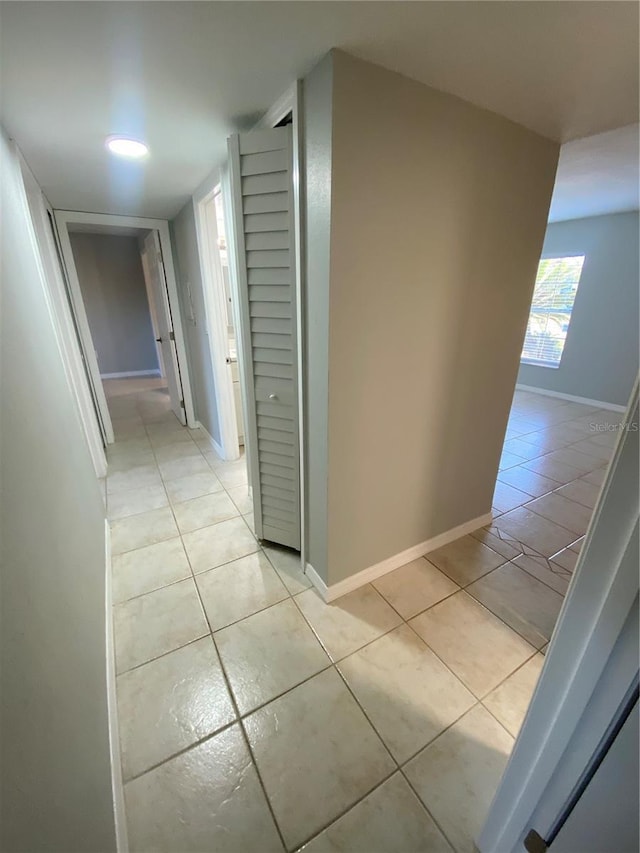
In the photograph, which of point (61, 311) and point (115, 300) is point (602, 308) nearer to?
point (61, 311)

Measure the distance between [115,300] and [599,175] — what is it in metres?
6.59

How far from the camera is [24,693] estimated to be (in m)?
0.58

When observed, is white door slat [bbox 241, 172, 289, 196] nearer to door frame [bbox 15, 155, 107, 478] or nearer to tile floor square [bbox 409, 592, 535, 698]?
door frame [bbox 15, 155, 107, 478]

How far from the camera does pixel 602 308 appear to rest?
14.3 feet

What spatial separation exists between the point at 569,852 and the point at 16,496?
138cm

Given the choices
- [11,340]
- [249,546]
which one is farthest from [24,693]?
[249,546]

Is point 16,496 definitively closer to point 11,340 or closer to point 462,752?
point 11,340

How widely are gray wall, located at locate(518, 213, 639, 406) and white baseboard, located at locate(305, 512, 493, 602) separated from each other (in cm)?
356

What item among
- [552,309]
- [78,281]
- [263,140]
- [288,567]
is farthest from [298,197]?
[552,309]

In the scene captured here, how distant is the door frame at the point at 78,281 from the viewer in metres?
2.85

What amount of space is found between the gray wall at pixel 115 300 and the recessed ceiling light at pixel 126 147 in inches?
186

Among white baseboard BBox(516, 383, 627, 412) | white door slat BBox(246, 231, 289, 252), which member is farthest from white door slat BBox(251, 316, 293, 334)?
white baseboard BBox(516, 383, 627, 412)

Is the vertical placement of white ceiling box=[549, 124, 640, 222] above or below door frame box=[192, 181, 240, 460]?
above

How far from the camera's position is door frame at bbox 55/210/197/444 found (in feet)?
9.36
